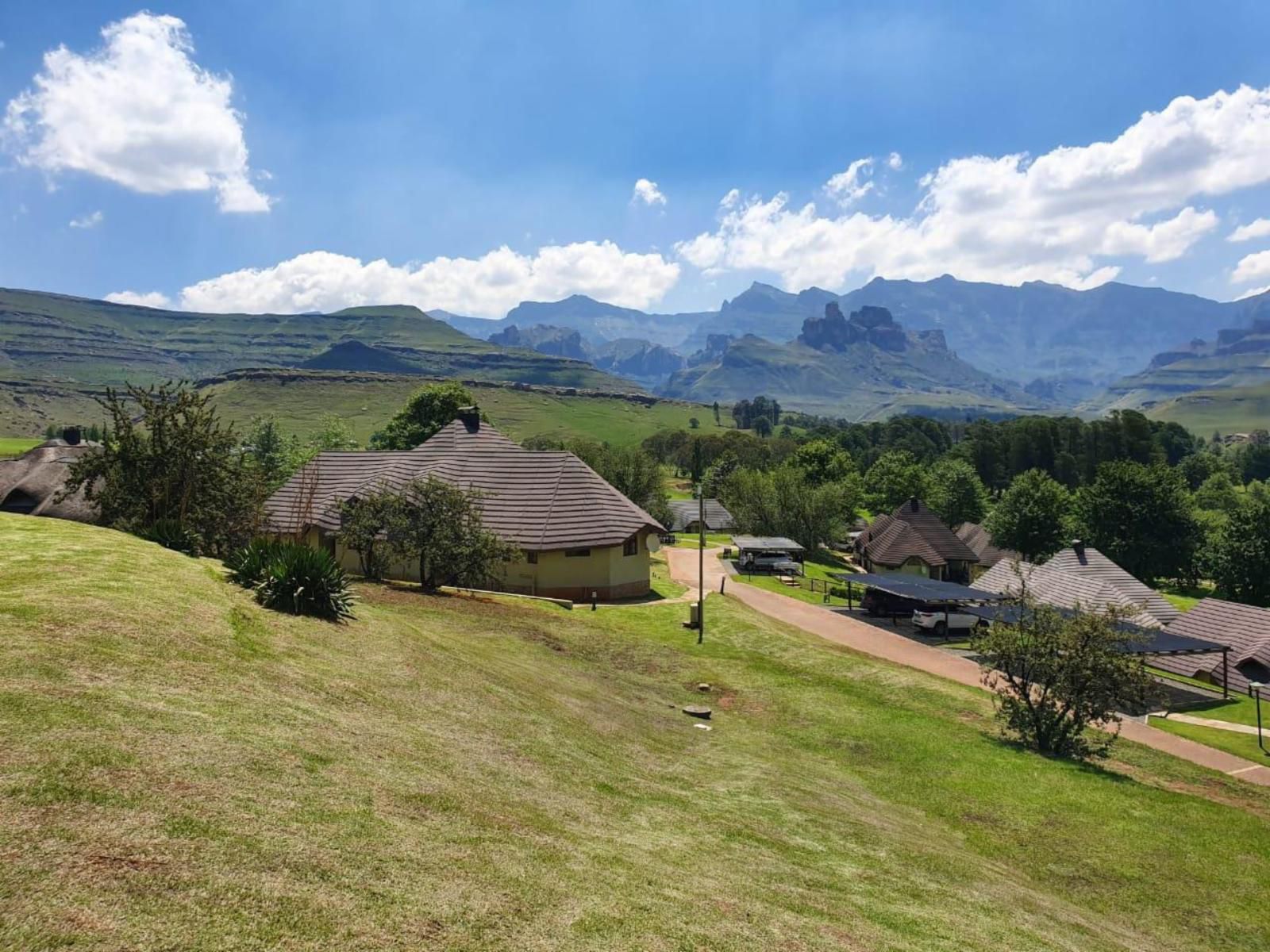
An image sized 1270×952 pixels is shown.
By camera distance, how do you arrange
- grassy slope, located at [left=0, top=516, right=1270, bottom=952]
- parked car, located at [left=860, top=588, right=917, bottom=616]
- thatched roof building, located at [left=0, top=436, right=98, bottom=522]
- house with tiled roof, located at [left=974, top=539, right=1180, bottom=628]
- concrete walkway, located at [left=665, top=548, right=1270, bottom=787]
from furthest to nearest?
1. parked car, located at [left=860, top=588, right=917, bottom=616]
2. house with tiled roof, located at [left=974, top=539, right=1180, bottom=628]
3. thatched roof building, located at [left=0, top=436, right=98, bottom=522]
4. concrete walkway, located at [left=665, top=548, right=1270, bottom=787]
5. grassy slope, located at [left=0, top=516, right=1270, bottom=952]

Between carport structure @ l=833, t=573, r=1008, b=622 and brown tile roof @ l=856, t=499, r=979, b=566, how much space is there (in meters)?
18.9

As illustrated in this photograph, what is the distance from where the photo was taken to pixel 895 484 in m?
104

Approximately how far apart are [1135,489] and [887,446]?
95.8 m

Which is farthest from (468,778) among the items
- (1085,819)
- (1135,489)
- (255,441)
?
(255,441)

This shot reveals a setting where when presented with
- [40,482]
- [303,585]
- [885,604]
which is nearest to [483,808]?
[303,585]

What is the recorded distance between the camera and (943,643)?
37875 mm

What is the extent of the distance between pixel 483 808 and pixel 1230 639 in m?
41.6

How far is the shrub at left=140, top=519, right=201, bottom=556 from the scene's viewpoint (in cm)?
2047

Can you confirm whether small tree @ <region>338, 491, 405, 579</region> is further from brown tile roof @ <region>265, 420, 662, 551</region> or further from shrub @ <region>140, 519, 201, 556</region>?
shrub @ <region>140, 519, 201, 556</region>

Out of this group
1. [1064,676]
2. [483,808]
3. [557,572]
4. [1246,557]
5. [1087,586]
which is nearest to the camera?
[483,808]

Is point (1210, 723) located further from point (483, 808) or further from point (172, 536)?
point (172, 536)

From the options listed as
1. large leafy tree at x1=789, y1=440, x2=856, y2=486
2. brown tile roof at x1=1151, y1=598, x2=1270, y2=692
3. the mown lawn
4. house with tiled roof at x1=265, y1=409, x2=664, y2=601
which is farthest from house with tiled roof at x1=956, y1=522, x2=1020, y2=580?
house with tiled roof at x1=265, y1=409, x2=664, y2=601

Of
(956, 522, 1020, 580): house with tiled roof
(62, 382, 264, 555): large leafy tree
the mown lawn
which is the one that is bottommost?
the mown lawn

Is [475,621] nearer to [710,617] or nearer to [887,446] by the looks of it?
[710,617]
